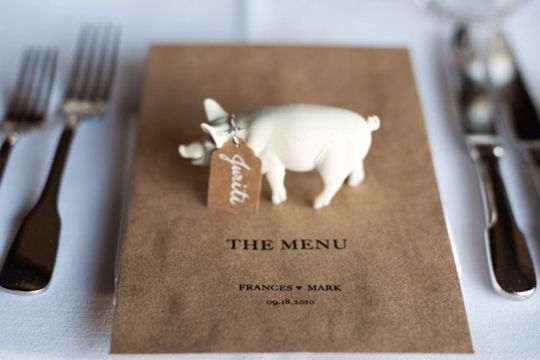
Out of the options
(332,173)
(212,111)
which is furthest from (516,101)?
(212,111)

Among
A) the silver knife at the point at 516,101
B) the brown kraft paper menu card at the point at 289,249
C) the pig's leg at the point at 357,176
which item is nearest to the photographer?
the brown kraft paper menu card at the point at 289,249

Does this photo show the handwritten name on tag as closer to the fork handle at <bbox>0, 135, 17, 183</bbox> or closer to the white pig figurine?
the white pig figurine

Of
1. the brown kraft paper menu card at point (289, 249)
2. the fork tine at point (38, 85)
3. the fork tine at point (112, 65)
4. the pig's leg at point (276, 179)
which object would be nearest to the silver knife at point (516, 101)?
the brown kraft paper menu card at point (289, 249)

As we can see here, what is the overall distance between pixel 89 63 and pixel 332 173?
52cm

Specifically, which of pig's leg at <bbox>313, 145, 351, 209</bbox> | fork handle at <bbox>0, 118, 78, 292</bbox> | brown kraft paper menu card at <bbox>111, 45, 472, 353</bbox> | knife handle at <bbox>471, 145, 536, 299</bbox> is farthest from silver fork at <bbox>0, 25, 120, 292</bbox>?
knife handle at <bbox>471, 145, 536, 299</bbox>

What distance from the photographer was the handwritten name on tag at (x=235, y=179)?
2.10 ft

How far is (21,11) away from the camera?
3.35ft

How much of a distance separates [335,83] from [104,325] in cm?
50

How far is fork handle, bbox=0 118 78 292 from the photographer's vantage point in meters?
0.63

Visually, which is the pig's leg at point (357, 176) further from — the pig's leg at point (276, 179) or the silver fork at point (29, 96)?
the silver fork at point (29, 96)

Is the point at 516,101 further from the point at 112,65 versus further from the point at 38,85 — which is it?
the point at 38,85

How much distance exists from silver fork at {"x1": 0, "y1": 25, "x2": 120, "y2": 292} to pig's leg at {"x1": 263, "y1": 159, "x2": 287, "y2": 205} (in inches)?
11.0

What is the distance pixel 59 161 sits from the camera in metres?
0.77

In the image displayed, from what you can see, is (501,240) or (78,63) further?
(78,63)
